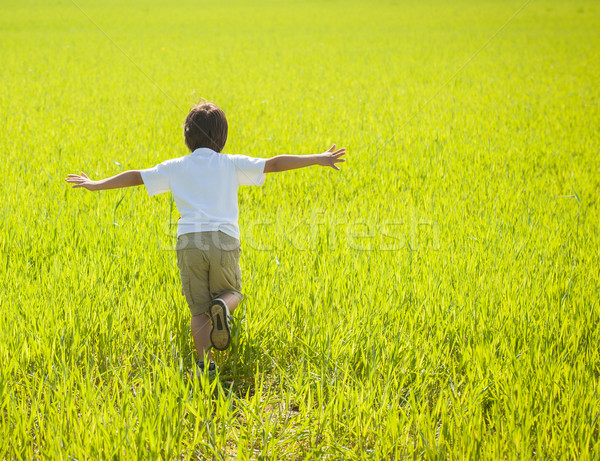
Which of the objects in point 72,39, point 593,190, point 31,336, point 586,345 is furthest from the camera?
point 72,39

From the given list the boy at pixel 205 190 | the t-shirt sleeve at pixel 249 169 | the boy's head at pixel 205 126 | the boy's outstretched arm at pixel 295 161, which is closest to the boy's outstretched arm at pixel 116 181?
the boy at pixel 205 190

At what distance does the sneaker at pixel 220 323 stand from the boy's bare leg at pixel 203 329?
0.10 m

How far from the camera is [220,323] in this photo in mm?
1912

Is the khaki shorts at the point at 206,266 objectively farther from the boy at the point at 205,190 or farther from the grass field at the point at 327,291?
the grass field at the point at 327,291

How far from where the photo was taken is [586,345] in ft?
7.20

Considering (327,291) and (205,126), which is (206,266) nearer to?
(205,126)

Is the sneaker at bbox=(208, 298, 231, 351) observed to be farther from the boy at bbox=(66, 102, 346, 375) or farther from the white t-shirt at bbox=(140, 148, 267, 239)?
the white t-shirt at bbox=(140, 148, 267, 239)

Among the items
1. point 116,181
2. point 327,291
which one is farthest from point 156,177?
point 327,291

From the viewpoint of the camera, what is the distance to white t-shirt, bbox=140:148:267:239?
201 centimetres

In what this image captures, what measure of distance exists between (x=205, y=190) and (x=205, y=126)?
26cm

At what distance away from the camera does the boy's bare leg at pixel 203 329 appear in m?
2.01

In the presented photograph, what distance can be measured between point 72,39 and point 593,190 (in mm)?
16348

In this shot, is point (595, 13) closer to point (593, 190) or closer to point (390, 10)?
point (390, 10)

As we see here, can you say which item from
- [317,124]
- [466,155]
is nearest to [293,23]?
[317,124]
